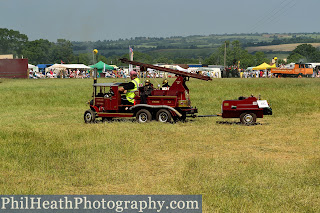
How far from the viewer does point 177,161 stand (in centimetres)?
1161

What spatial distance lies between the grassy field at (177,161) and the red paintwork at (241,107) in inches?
20.0

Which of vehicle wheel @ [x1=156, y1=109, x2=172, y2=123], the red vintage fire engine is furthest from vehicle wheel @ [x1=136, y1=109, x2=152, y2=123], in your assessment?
vehicle wheel @ [x1=156, y1=109, x2=172, y2=123]

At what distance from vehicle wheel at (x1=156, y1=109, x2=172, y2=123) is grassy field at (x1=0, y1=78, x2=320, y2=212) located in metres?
0.69

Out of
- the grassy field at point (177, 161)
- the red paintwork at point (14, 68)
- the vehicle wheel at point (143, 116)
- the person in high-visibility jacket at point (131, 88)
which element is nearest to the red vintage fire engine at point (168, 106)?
the vehicle wheel at point (143, 116)

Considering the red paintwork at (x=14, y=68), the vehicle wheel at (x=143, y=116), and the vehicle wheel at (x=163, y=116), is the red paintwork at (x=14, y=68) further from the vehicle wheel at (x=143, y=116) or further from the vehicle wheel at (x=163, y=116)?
the vehicle wheel at (x=163, y=116)

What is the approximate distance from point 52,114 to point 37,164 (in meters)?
13.4

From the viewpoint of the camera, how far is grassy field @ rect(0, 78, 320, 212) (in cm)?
892

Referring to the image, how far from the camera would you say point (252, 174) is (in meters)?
10.2

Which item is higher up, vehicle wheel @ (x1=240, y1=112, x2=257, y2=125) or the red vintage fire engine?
the red vintage fire engine

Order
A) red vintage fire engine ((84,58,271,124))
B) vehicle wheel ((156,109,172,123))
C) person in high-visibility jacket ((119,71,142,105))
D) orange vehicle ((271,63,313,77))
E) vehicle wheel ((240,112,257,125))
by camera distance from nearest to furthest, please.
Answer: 1. vehicle wheel ((156,109,172,123))
2. red vintage fire engine ((84,58,271,124))
3. vehicle wheel ((240,112,257,125))
4. person in high-visibility jacket ((119,71,142,105))
5. orange vehicle ((271,63,313,77))

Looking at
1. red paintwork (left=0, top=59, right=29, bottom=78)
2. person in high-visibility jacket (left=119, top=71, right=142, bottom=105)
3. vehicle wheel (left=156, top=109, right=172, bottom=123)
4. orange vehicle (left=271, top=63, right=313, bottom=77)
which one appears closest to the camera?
vehicle wheel (left=156, top=109, right=172, bottom=123)

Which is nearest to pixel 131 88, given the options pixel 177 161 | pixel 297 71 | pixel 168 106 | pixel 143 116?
pixel 143 116

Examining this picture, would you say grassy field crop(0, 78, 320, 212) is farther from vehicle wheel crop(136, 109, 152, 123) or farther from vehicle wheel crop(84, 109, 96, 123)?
vehicle wheel crop(136, 109, 152, 123)

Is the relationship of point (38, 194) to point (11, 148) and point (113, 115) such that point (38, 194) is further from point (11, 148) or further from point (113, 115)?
point (113, 115)
